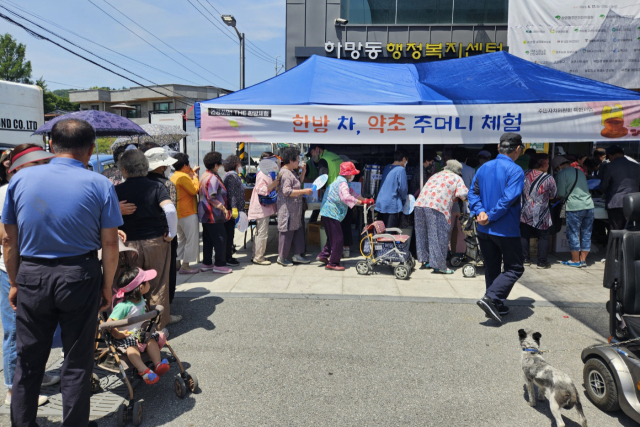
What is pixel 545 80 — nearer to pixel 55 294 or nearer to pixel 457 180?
pixel 457 180

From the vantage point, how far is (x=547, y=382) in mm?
2938

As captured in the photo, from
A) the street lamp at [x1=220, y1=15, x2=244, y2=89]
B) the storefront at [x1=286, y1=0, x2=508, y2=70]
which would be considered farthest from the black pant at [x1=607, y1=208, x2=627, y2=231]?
the street lamp at [x1=220, y1=15, x2=244, y2=89]

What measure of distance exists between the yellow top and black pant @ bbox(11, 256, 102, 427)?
11.6 feet

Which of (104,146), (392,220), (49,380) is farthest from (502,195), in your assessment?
(104,146)

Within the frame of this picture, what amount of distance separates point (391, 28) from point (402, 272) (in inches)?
387

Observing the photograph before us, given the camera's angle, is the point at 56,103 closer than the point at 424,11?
No

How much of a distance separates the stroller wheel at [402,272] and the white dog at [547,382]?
294cm

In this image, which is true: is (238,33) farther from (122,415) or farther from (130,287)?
(122,415)

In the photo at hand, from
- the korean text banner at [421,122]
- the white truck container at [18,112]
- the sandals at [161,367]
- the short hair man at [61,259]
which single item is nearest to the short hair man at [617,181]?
the korean text banner at [421,122]

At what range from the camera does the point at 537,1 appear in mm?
10750

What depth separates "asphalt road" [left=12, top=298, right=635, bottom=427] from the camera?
306 centimetres

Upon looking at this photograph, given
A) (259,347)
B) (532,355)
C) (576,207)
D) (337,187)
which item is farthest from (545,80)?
(259,347)

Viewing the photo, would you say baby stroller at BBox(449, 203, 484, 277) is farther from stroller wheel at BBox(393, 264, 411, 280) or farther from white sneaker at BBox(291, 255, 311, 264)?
white sneaker at BBox(291, 255, 311, 264)

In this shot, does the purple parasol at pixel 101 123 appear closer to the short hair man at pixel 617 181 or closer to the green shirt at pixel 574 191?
the green shirt at pixel 574 191
